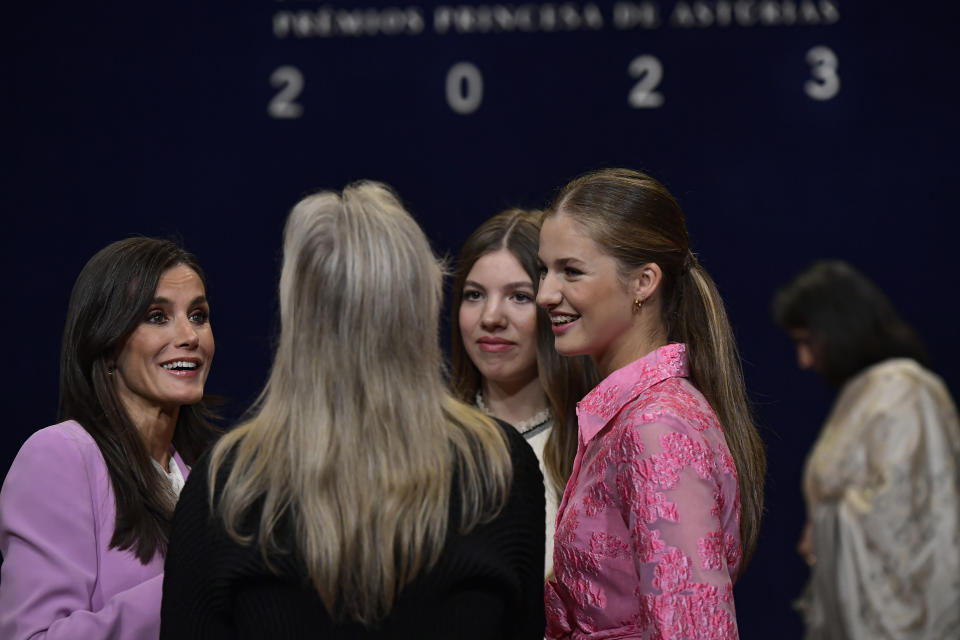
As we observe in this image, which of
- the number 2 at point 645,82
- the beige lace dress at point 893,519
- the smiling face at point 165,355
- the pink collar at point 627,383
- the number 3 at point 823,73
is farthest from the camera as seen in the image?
the number 2 at point 645,82

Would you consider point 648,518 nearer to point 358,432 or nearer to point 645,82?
point 358,432

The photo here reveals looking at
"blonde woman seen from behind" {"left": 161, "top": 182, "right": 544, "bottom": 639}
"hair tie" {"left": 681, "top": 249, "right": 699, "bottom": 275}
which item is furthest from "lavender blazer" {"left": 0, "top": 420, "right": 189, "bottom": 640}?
"hair tie" {"left": 681, "top": 249, "right": 699, "bottom": 275}

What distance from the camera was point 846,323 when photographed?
120cm

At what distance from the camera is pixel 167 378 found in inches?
93.6

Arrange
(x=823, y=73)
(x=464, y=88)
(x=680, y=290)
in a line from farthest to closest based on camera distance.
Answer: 1. (x=464, y=88)
2. (x=823, y=73)
3. (x=680, y=290)

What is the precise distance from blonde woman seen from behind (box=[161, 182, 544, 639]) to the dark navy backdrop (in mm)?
2282

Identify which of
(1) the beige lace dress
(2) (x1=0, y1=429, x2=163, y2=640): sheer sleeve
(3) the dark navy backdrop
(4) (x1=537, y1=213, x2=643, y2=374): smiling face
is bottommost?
(2) (x1=0, y1=429, x2=163, y2=640): sheer sleeve

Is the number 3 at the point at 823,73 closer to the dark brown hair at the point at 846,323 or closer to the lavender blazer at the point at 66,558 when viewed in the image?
the lavender blazer at the point at 66,558

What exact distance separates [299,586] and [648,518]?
0.55m

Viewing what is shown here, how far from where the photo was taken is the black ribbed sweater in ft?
5.10

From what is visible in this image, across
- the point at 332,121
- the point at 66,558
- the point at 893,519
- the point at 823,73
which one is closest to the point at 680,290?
the point at 893,519

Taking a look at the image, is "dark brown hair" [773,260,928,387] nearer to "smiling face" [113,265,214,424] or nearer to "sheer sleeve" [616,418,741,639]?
"sheer sleeve" [616,418,741,639]

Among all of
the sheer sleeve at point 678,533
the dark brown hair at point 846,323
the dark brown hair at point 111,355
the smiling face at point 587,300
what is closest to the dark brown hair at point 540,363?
the smiling face at point 587,300

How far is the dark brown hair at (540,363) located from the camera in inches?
112
